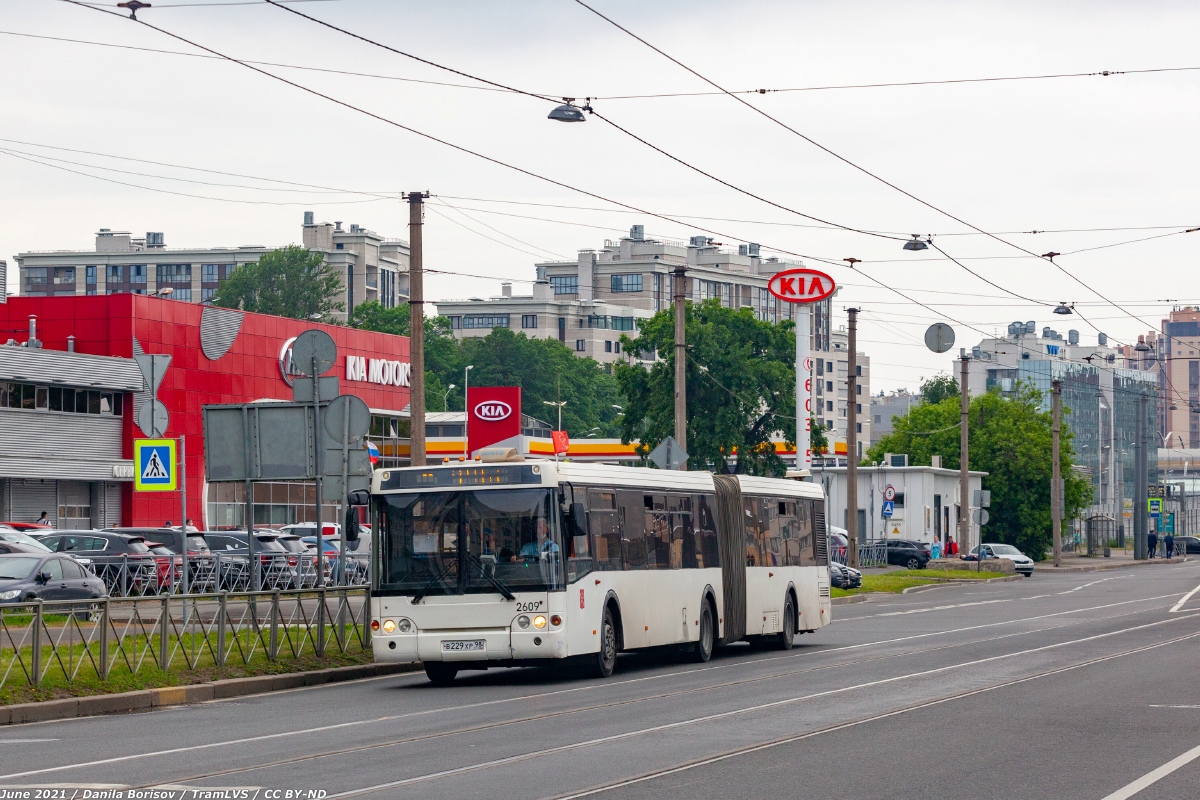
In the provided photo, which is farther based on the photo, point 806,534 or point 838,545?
point 838,545

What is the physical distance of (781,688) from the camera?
723 inches

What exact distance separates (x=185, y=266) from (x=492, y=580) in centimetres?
15760

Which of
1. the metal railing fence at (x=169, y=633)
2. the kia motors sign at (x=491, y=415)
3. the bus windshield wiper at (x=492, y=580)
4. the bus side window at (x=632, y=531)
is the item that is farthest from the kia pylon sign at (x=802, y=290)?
the bus windshield wiper at (x=492, y=580)

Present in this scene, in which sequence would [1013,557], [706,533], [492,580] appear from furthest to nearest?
1. [1013,557]
2. [706,533]
3. [492,580]

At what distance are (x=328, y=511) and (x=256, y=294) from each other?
237 feet


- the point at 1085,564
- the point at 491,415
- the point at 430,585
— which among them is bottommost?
the point at 1085,564

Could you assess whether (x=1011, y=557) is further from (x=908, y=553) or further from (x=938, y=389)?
(x=938, y=389)

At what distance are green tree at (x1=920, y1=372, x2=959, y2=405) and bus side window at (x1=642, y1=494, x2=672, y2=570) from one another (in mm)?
Result: 140005

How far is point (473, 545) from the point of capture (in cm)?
2003

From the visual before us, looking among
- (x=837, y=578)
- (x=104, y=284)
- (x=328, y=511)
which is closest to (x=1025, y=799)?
(x=837, y=578)

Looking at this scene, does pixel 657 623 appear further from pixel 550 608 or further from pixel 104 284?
pixel 104 284

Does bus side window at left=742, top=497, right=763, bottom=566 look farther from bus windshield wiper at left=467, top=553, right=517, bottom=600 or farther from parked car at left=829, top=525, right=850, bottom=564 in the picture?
parked car at left=829, top=525, right=850, bottom=564

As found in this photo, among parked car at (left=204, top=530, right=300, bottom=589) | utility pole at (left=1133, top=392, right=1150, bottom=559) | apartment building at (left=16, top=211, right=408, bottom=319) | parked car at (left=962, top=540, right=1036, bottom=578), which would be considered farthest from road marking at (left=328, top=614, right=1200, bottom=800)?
apartment building at (left=16, top=211, right=408, bottom=319)

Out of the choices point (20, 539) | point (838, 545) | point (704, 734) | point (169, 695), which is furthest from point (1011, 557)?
point (704, 734)
